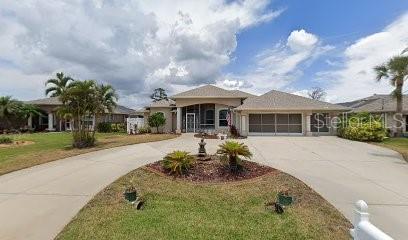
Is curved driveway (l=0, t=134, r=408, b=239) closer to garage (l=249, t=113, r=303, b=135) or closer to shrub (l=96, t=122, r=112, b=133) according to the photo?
garage (l=249, t=113, r=303, b=135)

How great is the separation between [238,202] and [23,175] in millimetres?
8285

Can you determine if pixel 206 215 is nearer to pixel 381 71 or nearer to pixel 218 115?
pixel 218 115

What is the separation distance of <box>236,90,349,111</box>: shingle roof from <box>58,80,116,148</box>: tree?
44.7 ft

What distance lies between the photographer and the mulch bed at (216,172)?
10.2m

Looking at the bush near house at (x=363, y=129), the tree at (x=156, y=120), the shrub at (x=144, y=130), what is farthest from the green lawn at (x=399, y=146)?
the shrub at (x=144, y=130)

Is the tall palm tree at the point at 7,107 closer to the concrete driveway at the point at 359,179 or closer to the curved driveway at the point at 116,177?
the curved driveway at the point at 116,177

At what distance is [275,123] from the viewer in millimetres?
30906

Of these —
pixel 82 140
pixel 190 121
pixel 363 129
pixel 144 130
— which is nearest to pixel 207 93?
pixel 190 121

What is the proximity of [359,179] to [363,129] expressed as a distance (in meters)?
16.5

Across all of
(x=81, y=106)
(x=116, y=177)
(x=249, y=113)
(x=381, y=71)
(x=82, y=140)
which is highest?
(x=381, y=71)

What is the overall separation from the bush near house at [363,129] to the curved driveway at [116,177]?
29.9 feet

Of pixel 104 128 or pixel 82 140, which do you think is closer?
pixel 82 140

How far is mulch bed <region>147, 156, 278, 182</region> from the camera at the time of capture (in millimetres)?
10250

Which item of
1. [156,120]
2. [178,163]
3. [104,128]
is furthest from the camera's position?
[104,128]
